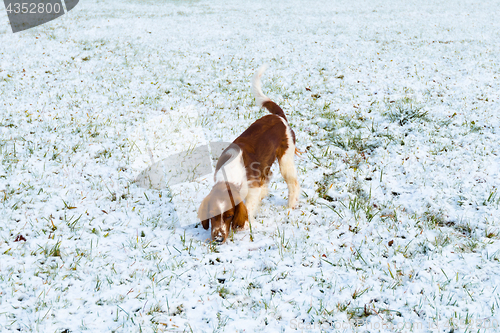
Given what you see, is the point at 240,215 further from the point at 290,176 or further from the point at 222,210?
the point at 290,176

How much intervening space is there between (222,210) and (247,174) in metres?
0.61

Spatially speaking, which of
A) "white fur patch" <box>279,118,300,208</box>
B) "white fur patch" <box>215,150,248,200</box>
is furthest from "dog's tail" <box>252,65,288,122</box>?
"white fur patch" <box>215,150,248,200</box>

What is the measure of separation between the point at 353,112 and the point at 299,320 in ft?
18.2

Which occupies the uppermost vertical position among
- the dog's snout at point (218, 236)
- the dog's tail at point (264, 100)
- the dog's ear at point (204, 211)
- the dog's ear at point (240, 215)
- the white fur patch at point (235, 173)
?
the dog's tail at point (264, 100)

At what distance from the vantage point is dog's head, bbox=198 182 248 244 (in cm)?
350

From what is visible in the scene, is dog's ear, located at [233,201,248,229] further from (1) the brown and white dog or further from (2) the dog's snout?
(2) the dog's snout

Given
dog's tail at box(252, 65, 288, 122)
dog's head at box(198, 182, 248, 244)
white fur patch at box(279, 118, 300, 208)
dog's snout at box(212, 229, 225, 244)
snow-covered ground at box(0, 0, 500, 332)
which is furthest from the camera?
dog's tail at box(252, 65, 288, 122)

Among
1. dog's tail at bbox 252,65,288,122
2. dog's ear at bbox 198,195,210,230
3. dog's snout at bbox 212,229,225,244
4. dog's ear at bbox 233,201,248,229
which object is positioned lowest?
dog's snout at bbox 212,229,225,244

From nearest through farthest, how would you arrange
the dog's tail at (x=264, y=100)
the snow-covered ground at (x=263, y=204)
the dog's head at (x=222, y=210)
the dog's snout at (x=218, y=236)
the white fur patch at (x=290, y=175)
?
the snow-covered ground at (x=263, y=204) < the dog's head at (x=222, y=210) < the dog's snout at (x=218, y=236) < the white fur patch at (x=290, y=175) < the dog's tail at (x=264, y=100)

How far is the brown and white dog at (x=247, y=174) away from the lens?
140 inches

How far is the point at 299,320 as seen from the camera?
2861 mm

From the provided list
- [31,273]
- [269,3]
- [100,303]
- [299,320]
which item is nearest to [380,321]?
[299,320]

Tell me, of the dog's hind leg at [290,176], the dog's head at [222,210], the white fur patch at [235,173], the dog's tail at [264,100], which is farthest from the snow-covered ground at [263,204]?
the dog's tail at [264,100]

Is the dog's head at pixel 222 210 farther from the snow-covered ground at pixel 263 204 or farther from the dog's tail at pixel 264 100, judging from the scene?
the dog's tail at pixel 264 100
